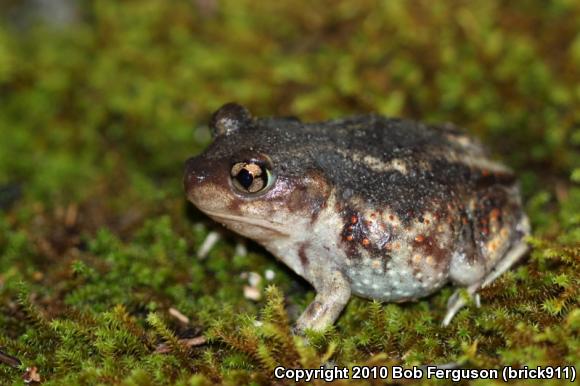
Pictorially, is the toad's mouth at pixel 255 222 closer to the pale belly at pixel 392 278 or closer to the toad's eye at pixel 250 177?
the toad's eye at pixel 250 177

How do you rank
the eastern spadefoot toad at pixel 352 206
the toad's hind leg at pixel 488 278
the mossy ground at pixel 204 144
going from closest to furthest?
1. the mossy ground at pixel 204 144
2. the eastern spadefoot toad at pixel 352 206
3. the toad's hind leg at pixel 488 278

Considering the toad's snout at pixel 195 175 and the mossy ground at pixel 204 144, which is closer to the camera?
the mossy ground at pixel 204 144

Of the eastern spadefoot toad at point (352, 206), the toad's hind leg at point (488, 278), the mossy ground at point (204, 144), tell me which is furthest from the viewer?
the toad's hind leg at point (488, 278)

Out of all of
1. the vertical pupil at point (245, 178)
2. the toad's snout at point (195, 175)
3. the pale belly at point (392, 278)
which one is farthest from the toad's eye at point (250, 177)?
the pale belly at point (392, 278)

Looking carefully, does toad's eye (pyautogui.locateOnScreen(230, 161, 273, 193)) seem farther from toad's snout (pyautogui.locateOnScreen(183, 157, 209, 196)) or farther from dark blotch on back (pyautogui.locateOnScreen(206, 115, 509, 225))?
toad's snout (pyautogui.locateOnScreen(183, 157, 209, 196))

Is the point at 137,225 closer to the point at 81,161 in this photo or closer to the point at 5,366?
the point at 81,161

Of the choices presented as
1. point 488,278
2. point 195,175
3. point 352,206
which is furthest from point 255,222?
point 488,278

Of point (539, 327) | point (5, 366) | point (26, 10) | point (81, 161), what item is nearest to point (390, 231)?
point (539, 327)

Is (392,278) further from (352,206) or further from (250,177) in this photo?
(250,177)
